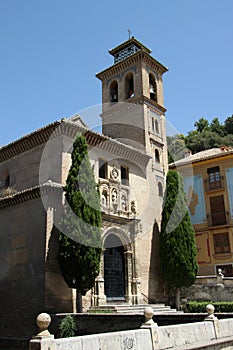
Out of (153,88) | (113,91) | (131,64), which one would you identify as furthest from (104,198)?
(131,64)

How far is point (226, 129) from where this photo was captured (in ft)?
160

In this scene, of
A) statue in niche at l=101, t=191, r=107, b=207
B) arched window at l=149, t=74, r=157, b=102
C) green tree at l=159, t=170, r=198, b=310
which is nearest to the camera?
statue in niche at l=101, t=191, r=107, b=207

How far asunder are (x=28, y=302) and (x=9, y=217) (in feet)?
14.2

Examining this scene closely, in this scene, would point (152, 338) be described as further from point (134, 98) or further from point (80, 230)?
point (134, 98)

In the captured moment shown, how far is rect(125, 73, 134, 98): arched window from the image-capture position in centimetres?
2583

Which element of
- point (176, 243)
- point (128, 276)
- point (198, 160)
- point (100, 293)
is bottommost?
point (100, 293)

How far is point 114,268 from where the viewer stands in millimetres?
18266

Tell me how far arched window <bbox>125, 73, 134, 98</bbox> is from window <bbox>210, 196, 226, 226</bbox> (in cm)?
1026

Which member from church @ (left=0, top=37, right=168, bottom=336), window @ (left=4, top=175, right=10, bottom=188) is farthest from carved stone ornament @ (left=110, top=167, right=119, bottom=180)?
window @ (left=4, top=175, right=10, bottom=188)

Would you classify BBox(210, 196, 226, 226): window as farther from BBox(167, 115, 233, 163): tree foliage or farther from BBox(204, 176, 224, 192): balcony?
BBox(167, 115, 233, 163): tree foliage

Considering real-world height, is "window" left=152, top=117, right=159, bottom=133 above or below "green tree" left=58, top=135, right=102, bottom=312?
above

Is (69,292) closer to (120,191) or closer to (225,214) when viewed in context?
(120,191)

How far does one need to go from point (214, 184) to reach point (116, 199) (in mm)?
11744

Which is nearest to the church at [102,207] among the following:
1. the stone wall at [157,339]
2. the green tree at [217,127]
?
the stone wall at [157,339]
